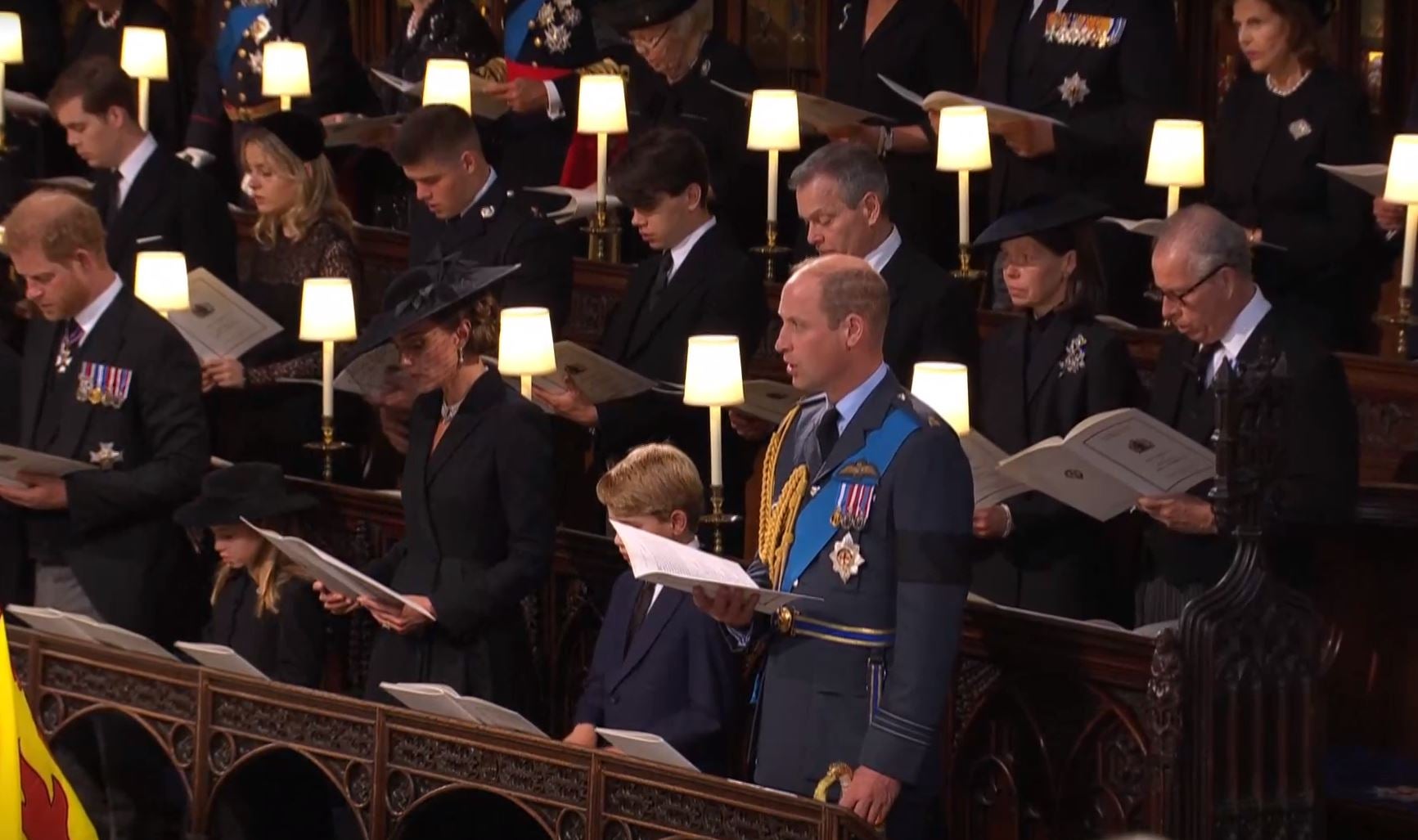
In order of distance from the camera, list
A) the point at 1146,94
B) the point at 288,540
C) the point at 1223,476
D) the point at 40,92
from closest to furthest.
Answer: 1. the point at 1223,476
2. the point at 288,540
3. the point at 1146,94
4. the point at 40,92

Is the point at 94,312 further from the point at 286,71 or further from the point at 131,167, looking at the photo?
the point at 286,71

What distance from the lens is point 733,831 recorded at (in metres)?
5.12

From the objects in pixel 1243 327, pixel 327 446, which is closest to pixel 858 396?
pixel 1243 327

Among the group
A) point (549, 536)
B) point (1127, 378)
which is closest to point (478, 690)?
point (549, 536)

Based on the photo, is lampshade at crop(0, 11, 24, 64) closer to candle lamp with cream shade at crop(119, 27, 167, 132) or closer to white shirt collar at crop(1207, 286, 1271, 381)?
candle lamp with cream shade at crop(119, 27, 167, 132)

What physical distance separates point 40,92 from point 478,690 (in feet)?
21.4

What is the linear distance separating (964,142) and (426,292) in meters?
2.44

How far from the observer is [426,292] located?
5988 millimetres

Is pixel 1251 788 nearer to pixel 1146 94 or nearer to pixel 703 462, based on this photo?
pixel 703 462

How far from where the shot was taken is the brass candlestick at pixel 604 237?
8.85 meters

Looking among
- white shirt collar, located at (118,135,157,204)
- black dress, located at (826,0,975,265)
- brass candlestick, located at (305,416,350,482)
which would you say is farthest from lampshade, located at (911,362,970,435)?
white shirt collar, located at (118,135,157,204)

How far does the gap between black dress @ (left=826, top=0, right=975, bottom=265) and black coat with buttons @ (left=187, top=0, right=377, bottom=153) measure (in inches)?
91.0

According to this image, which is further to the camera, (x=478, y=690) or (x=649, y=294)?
(x=649, y=294)

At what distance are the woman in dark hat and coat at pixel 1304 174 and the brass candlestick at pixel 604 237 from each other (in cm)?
224
